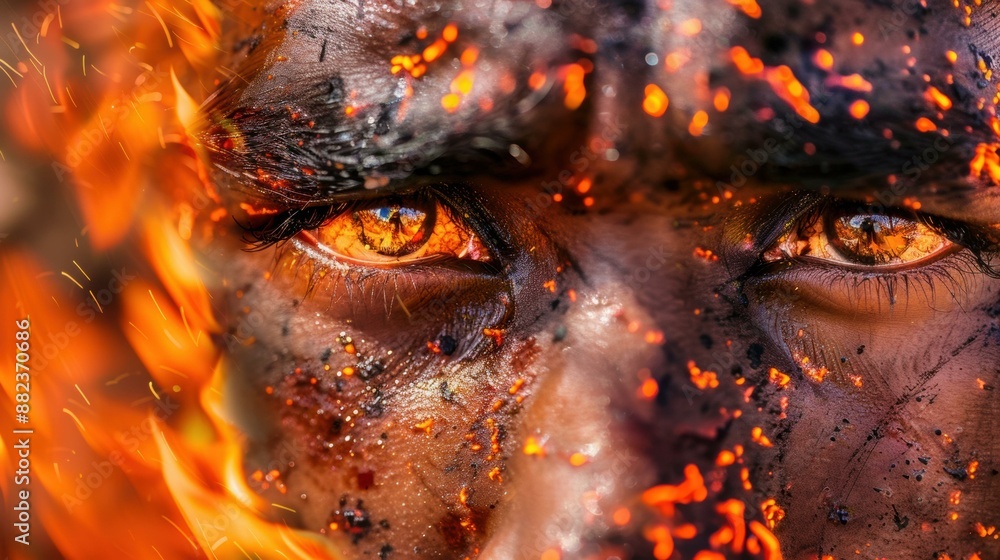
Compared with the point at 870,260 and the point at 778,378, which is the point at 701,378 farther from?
the point at 870,260

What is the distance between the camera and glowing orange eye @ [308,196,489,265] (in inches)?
63.7

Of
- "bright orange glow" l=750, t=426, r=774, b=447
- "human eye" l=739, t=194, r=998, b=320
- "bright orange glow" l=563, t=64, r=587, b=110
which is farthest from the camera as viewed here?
"human eye" l=739, t=194, r=998, b=320

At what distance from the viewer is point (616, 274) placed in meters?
1.49

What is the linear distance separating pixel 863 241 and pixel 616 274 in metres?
0.55

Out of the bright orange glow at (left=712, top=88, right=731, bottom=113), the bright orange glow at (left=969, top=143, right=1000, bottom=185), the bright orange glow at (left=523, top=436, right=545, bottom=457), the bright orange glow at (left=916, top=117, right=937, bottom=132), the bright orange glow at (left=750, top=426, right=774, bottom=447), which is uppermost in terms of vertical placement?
the bright orange glow at (left=712, top=88, right=731, bottom=113)

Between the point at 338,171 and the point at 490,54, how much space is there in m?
0.35

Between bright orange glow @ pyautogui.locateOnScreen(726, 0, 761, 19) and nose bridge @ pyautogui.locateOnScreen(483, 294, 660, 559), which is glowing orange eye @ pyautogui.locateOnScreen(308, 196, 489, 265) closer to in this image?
nose bridge @ pyautogui.locateOnScreen(483, 294, 660, 559)

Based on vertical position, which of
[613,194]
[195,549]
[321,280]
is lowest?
[195,549]

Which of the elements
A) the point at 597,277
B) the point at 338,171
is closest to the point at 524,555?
the point at 597,277

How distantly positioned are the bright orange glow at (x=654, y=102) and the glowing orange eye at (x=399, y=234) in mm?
424

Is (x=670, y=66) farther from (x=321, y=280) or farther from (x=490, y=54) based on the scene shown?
(x=321, y=280)

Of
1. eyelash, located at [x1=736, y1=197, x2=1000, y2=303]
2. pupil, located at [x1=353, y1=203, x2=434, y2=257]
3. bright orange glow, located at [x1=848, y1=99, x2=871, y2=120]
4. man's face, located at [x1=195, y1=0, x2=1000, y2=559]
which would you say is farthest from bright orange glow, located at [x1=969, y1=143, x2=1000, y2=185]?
pupil, located at [x1=353, y1=203, x2=434, y2=257]

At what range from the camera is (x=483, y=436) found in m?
1.53

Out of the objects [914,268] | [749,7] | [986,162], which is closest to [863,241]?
[914,268]
